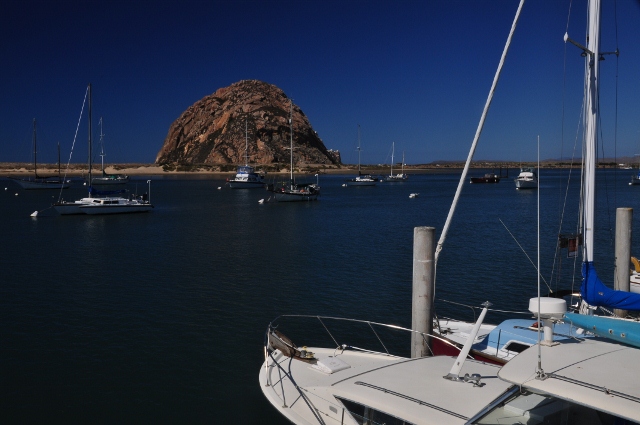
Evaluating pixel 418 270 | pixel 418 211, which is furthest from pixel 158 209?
pixel 418 270

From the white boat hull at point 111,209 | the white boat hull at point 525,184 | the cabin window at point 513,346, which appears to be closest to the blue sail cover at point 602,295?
the cabin window at point 513,346

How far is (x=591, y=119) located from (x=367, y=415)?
30.8ft

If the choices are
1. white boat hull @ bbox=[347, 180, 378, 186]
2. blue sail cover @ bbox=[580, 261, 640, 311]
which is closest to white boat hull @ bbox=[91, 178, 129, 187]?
white boat hull @ bbox=[347, 180, 378, 186]

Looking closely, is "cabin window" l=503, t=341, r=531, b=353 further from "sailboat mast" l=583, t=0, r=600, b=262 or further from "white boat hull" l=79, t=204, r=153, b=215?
"white boat hull" l=79, t=204, r=153, b=215

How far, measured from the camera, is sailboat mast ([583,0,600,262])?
14016mm

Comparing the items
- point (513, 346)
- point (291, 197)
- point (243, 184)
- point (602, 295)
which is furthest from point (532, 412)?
point (243, 184)

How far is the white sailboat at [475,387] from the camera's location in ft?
24.1

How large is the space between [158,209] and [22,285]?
39.7 metres

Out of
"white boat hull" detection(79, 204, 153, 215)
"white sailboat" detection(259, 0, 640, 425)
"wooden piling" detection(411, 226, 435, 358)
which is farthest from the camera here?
"white boat hull" detection(79, 204, 153, 215)

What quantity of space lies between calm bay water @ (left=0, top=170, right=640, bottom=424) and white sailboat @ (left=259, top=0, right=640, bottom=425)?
2.64 metres

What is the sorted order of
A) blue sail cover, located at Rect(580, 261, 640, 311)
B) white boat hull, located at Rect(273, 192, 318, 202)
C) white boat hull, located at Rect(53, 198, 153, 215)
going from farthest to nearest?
1. white boat hull, located at Rect(273, 192, 318, 202)
2. white boat hull, located at Rect(53, 198, 153, 215)
3. blue sail cover, located at Rect(580, 261, 640, 311)

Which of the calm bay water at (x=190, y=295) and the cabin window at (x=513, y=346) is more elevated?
the cabin window at (x=513, y=346)

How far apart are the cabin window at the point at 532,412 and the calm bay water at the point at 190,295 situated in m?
6.35

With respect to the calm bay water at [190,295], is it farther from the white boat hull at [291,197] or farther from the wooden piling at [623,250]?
the white boat hull at [291,197]
